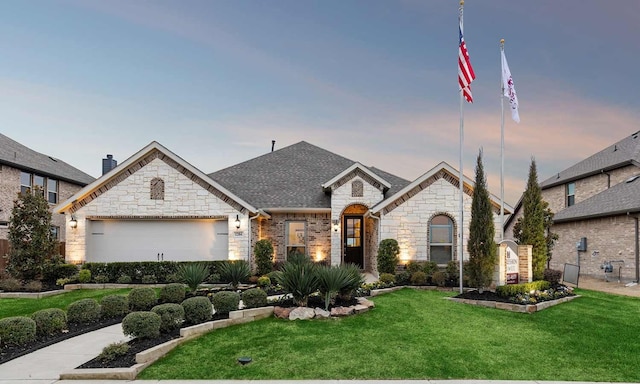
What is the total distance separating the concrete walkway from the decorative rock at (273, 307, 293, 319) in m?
3.17

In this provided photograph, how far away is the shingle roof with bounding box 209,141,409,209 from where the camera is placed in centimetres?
1919

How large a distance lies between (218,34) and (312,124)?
9544mm

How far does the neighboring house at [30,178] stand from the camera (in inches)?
787

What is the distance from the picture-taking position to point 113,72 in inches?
701

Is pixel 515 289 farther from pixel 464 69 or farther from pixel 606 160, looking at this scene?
pixel 606 160

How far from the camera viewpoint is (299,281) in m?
9.12

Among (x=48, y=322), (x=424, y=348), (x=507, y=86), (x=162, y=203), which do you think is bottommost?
(x=424, y=348)

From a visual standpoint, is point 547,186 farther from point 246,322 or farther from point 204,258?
point 246,322

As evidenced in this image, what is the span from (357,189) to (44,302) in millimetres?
12350

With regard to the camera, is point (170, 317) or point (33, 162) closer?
point (170, 317)

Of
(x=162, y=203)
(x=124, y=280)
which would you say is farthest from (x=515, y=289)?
(x=162, y=203)

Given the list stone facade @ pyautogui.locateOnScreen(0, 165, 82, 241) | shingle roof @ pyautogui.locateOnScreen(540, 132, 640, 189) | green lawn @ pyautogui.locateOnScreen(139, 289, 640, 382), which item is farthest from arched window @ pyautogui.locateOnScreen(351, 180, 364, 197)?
stone facade @ pyautogui.locateOnScreen(0, 165, 82, 241)

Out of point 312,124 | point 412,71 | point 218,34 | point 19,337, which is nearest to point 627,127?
point 412,71

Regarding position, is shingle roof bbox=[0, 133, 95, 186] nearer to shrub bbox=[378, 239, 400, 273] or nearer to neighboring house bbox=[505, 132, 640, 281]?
shrub bbox=[378, 239, 400, 273]
